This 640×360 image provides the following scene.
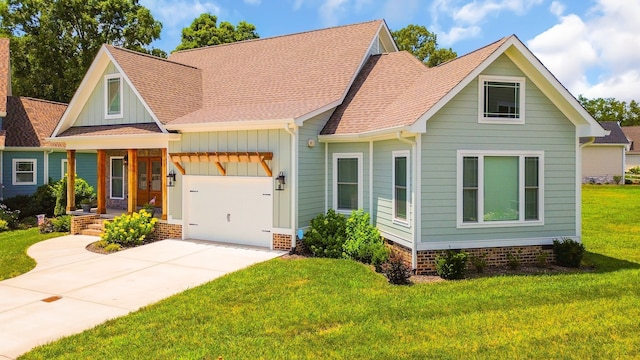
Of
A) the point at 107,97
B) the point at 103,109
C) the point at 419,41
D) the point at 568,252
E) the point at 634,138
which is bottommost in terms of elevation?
the point at 568,252

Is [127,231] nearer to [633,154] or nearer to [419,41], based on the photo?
[419,41]

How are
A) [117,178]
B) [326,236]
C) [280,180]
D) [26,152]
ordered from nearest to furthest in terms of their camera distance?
[326,236] < [280,180] < [117,178] < [26,152]

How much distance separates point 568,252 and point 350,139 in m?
6.09

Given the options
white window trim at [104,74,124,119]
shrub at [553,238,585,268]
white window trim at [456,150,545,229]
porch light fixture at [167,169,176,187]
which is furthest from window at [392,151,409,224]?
white window trim at [104,74,124,119]

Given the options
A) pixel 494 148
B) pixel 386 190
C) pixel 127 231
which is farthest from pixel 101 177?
pixel 494 148

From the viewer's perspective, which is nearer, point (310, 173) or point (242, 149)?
point (310, 173)

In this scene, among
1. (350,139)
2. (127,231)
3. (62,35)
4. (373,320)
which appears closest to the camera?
(373,320)

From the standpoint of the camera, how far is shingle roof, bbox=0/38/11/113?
20031 mm

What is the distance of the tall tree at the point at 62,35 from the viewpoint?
3053 cm

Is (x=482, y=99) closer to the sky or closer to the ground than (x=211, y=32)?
closer to the ground

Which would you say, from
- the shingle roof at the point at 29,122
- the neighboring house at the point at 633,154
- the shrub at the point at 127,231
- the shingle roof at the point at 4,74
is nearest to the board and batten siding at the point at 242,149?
the shrub at the point at 127,231

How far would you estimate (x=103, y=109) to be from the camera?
15.6 metres

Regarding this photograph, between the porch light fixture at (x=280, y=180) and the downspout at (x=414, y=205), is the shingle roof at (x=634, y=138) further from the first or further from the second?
the porch light fixture at (x=280, y=180)

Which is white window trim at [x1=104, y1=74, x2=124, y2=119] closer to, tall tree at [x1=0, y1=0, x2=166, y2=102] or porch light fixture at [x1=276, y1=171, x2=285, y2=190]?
porch light fixture at [x1=276, y1=171, x2=285, y2=190]
